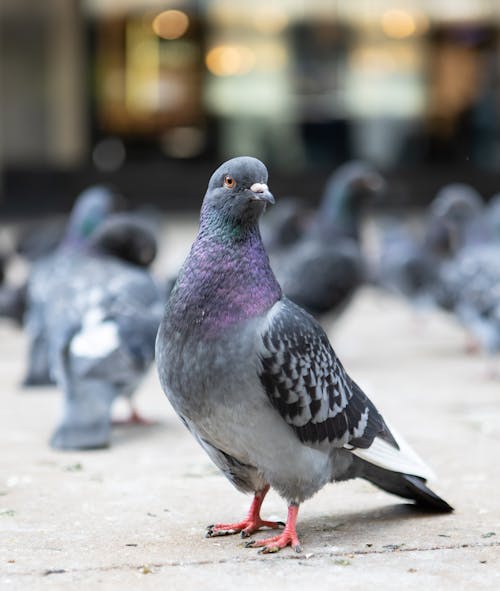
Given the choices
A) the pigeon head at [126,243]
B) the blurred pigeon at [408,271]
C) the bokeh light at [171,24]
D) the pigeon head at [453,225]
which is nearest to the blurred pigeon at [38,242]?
the blurred pigeon at [408,271]

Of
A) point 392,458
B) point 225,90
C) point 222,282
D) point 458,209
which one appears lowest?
point 392,458

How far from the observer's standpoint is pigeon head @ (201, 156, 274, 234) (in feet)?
13.6

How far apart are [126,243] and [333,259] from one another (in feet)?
5.59

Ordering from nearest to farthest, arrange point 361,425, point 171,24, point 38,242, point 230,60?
point 361,425 → point 38,242 → point 171,24 → point 230,60

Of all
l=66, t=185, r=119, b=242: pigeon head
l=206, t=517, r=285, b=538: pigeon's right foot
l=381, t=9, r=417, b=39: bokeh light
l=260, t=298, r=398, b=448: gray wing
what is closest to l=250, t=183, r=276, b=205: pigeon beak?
l=260, t=298, r=398, b=448: gray wing

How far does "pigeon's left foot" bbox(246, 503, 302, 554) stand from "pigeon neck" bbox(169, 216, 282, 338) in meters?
0.73

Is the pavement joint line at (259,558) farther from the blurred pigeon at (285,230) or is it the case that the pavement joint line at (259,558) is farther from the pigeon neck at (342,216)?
the blurred pigeon at (285,230)

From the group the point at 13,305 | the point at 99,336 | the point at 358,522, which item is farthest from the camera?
the point at 13,305

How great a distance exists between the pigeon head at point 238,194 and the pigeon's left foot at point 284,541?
1032 millimetres

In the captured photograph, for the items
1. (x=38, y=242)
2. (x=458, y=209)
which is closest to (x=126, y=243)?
(x=458, y=209)

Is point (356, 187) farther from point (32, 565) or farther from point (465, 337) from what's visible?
point (32, 565)

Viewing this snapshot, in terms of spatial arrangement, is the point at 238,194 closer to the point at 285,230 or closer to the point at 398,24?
the point at 285,230

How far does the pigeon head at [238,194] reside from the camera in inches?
163

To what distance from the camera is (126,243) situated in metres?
7.22
